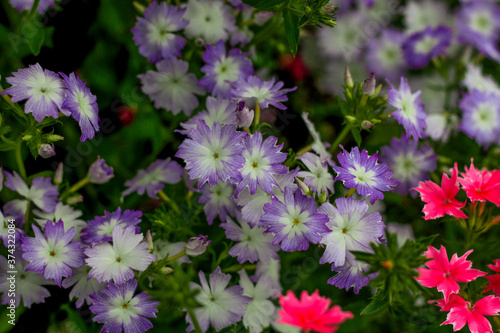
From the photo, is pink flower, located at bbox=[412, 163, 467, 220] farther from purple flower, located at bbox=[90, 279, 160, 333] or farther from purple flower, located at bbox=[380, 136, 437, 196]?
purple flower, located at bbox=[90, 279, 160, 333]

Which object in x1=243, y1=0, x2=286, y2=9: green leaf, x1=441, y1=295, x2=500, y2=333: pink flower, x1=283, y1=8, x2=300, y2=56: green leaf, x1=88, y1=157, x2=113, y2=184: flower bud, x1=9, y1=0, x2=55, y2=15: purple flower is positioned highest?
x1=243, y1=0, x2=286, y2=9: green leaf

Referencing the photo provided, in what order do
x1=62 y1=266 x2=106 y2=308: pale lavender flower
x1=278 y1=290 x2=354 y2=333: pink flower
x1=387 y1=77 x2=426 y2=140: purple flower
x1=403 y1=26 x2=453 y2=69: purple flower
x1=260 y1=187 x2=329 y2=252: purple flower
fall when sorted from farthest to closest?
1. x1=403 y1=26 x2=453 y2=69: purple flower
2. x1=387 y1=77 x2=426 y2=140: purple flower
3. x1=62 y1=266 x2=106 y2=308: pale lavender flower
4. x1=260 y1=187 x2=329 y2=252: purple flower
5. x1=278 y1=290 x2=354 y2=333: pink flower

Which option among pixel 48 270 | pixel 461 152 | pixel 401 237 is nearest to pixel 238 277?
pixel 48 270

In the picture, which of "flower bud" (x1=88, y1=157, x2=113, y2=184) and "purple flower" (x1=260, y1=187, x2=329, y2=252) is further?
"flower bud" (x1=88, y1=157, x2=113, y2=184)

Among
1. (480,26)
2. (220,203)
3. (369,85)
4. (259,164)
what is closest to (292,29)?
(369,85)

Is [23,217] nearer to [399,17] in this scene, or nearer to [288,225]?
[288,225]

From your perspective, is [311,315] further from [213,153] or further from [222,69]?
[222,69]

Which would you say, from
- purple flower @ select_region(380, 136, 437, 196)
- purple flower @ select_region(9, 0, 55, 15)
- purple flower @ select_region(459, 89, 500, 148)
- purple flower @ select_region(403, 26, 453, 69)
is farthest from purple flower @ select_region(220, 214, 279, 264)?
purple flower @ select_region(403, 26, 453, 69)
